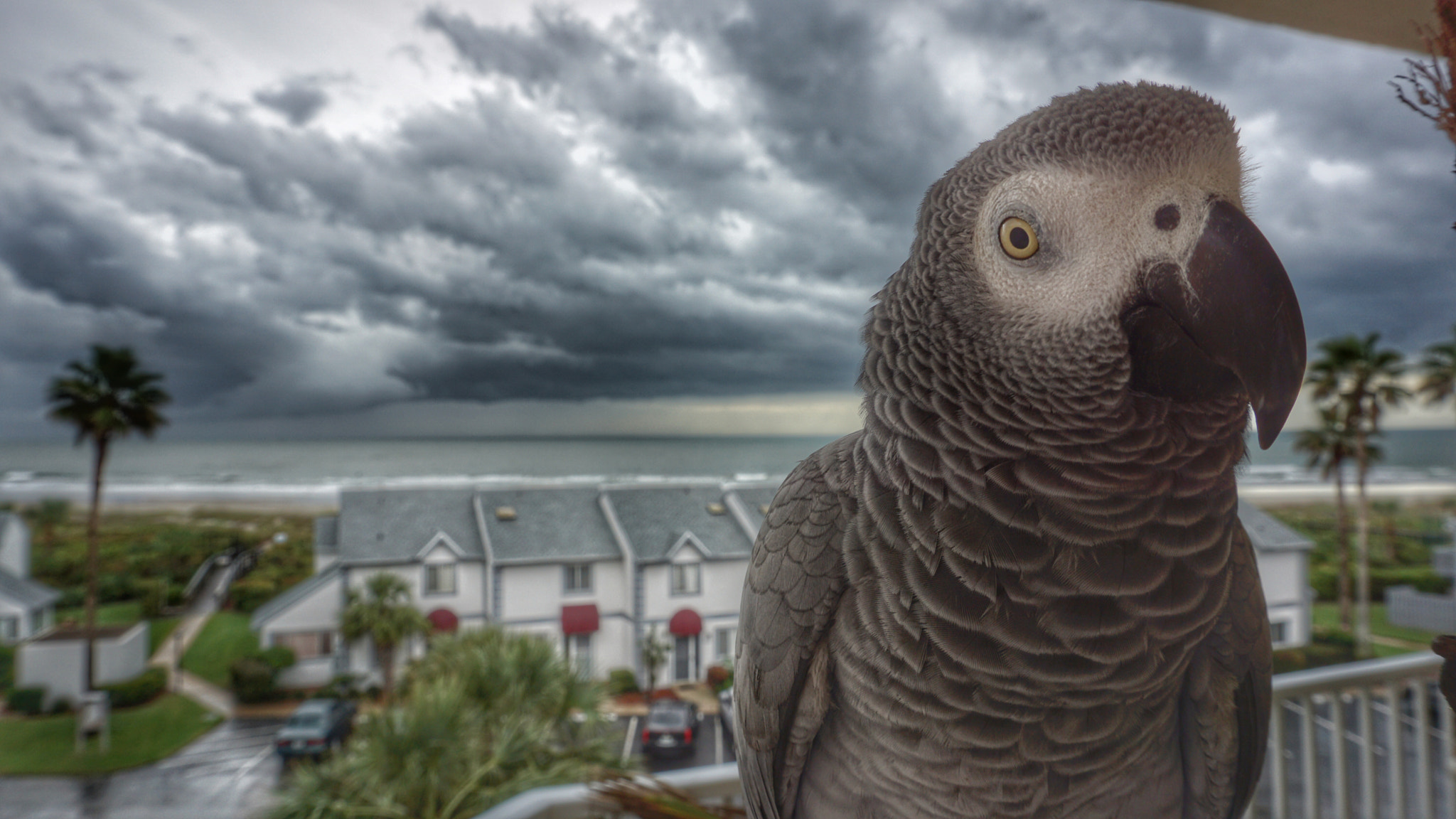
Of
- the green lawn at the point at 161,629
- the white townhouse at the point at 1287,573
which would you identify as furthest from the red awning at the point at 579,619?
the white townhouse at the point at 1287,573

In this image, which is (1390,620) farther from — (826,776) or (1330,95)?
(826,776)

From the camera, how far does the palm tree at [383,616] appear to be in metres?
3.05

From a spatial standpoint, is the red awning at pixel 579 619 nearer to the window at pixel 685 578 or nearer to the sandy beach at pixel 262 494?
the window at pixel 685 578

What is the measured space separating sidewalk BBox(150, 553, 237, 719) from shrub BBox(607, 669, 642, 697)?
187 centimetres

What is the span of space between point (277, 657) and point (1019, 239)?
154 inches

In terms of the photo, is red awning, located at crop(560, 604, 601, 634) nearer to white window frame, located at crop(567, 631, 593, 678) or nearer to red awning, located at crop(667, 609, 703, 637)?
white window frame, located at crop(567, 631, 593, 678)

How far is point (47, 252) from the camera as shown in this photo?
3402 mm

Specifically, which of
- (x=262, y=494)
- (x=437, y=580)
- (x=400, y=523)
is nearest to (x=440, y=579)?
(x=437, y=580)

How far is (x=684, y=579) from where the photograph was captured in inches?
114

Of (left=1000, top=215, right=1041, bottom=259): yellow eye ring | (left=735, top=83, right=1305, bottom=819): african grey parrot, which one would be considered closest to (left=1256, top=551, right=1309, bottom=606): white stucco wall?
(left=735, top=83, right=1305, bottom=819): african grey parrot

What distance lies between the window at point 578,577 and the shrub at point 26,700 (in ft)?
7.19

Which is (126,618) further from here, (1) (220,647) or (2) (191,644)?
(1) (220,647)

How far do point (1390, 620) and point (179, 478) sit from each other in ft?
16.2

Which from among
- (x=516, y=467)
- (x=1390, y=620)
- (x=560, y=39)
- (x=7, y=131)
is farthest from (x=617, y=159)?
(x=1390, y=620)
